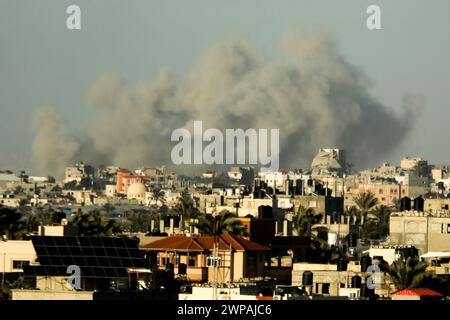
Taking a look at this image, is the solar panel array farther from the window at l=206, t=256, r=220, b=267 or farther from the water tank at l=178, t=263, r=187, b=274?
the water tank at l=178, t=263, r=187, b=274

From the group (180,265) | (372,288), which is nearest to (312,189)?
(180,265)

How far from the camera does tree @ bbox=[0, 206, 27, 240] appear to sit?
252ft

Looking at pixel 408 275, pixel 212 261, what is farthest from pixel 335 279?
pixel 212 261

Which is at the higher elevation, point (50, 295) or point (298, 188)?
point (298, 188)

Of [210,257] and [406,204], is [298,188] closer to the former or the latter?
[406,204]

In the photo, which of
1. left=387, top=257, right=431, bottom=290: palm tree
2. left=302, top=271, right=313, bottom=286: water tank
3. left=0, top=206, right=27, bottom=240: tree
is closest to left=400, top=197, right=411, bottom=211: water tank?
left=0, top=206, right=27, bottom=240: tree

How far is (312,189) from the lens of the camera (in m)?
159

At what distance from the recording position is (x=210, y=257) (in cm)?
7331

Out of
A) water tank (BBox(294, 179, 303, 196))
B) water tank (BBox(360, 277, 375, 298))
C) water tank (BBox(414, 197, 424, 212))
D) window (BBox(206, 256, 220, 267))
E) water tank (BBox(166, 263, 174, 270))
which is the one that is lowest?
water tank (BBox(360, 277, 375, 298))

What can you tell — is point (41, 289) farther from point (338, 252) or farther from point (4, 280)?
point (338, 252)

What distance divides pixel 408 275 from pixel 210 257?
10.4 meters

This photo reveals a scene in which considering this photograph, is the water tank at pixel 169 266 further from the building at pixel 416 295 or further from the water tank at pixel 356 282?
the building at pixel 416 295

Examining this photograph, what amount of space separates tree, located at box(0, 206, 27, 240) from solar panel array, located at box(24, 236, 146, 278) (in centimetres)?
1606
